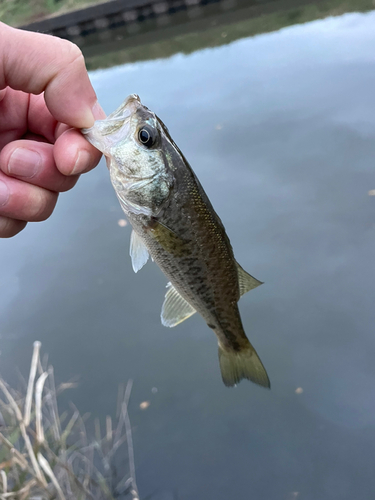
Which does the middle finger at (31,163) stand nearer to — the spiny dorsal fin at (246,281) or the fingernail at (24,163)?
the fingernail at (24,163)

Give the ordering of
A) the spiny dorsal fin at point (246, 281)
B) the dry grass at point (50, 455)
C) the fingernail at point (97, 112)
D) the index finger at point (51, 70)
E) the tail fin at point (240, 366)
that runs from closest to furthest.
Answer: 1. the index finger at point (51, 70)
2. the fingernail at point (97, 112)
3. the spiny dorsal fin at point (246, 281)
4. the tail fin at point (240, 366)
5. the dry grass at point (50, 455)

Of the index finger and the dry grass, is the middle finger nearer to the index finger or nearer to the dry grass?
the index finger

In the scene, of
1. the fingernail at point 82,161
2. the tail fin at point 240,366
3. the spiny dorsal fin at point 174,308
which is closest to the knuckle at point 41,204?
the fingernail at point 82,161

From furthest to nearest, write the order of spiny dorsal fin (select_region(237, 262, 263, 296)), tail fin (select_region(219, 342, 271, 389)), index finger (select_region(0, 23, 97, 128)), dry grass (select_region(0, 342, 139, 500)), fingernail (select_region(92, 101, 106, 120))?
dry grass (select_region(0, 342, 139, 500)) < tail fin (select_region(219, 342, 271, 389)) < spiny dorsal fin (select_region(237, 262, 263, 296)) < fingernail (select_region(92, 101, 106, 120)) < index finger (select_region(0, 23, 97, 128))

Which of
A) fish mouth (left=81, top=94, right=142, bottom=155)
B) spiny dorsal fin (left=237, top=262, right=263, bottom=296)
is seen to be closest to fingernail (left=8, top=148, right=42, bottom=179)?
fish mouth (left=81, top=94, right=142, bottom=155)

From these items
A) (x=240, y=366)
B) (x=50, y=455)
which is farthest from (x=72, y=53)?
(x=50, y=455)

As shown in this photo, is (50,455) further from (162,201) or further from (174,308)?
(162,201)
